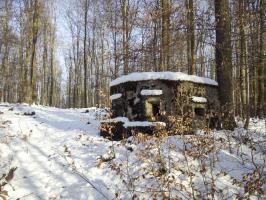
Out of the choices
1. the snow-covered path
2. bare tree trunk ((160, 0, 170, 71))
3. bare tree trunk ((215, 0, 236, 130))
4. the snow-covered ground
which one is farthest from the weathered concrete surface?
bare tree trunk ((160, 0, 170, 71))

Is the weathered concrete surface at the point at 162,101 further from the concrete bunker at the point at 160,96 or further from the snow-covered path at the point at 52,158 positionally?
the snow-covered path at the point at 52,158

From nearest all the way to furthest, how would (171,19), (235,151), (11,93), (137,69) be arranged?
(235,151) < (171,19) < (137,69) < (11,93)

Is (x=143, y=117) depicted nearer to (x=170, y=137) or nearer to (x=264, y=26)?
(x=170, y=137)

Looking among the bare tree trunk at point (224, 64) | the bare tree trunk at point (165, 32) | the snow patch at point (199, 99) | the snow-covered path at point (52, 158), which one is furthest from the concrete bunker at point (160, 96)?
the bare tree trunk at point (165, 32)

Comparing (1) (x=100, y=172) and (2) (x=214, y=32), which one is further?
(2) (x=214, y=32)

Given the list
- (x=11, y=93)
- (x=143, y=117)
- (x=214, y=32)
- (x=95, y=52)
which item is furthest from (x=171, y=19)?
(x=11, y=93)

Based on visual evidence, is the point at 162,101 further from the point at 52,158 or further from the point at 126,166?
the point at 52,158

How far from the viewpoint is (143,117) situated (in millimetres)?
9984

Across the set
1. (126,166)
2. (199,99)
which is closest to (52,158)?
(126,166)

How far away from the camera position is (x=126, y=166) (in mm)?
7578

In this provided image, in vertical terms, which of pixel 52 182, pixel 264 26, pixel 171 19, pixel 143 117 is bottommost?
pixel 52 182

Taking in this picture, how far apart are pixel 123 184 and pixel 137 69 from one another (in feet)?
38.0

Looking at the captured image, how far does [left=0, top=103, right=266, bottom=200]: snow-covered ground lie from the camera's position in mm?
6414

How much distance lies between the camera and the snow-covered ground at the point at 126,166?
21.0 feet
